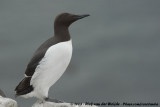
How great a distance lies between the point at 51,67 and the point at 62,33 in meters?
0.81

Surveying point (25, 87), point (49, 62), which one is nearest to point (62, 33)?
point (49, 62)

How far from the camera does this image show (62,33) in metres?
12.2

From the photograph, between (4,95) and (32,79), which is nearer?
(32,79)

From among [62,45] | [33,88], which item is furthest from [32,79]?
[62,45]

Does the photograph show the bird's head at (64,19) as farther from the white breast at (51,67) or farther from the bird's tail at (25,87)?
the bird's tail at (25,87)

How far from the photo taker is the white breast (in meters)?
12.0

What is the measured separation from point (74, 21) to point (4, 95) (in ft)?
8.49

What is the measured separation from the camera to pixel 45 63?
12.0 metres

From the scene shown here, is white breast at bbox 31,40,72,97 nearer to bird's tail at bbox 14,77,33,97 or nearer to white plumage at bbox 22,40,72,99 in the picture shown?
white plumage at bbox 22,40,72,99

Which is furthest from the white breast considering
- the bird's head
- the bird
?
the bird's head

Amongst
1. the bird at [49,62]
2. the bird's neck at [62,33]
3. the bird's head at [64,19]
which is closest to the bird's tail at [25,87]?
the bird at [49,62]

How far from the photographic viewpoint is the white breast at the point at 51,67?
11969 mm

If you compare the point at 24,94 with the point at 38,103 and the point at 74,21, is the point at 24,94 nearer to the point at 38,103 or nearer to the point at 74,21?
the point at 38,103

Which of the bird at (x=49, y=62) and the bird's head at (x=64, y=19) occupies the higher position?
the bird's head at (x=64, y=19)
